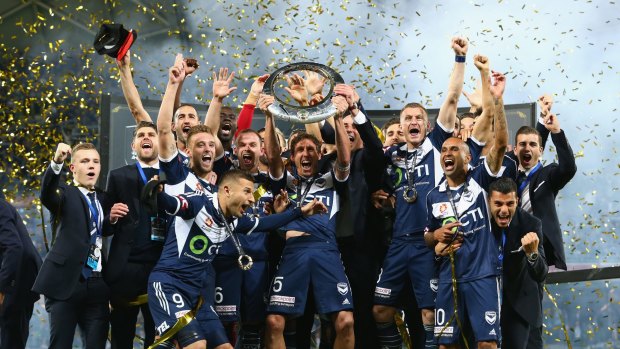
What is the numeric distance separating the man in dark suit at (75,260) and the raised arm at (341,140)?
1364 millimetres

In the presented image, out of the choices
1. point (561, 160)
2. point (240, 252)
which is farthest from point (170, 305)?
point (561, 160)

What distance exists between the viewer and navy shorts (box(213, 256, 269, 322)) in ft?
18.5

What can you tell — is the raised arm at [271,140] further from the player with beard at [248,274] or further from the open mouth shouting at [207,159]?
the open mouth shouting at [207,159]

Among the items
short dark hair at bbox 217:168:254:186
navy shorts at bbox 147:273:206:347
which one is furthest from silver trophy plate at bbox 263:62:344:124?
navy shorts at bbox 147:273:206:347

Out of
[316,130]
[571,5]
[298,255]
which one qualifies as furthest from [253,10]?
[298,255]

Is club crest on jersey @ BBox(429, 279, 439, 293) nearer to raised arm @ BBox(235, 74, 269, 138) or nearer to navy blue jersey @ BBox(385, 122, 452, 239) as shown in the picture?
navy blue jersey @ BBox(385, 122, 452, 239)

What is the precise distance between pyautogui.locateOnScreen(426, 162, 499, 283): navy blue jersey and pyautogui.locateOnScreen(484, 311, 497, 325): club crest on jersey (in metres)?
0.21

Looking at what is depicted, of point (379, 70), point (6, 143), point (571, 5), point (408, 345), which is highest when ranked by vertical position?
point (571, 5)

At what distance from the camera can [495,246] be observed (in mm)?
5500

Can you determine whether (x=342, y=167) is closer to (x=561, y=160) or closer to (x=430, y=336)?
(x=430, y=336)

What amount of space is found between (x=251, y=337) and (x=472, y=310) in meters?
1.42

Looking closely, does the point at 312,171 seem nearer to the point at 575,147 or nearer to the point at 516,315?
the point at 516,315

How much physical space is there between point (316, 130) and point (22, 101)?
6219 millimetres

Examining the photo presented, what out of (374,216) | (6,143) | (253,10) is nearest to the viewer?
(374,216)
